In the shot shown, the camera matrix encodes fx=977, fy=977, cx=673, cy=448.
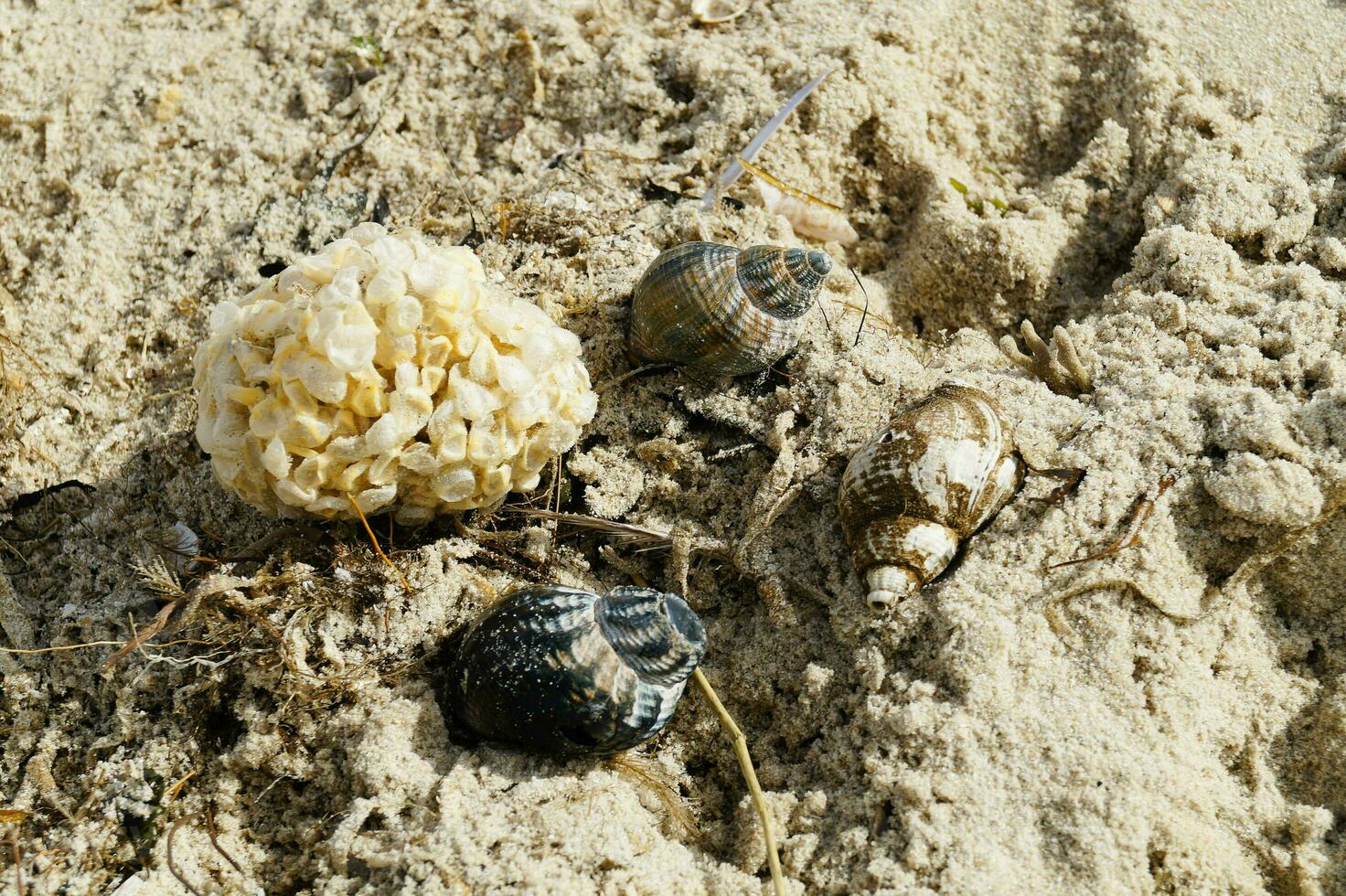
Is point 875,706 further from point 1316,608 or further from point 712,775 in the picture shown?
point 1316,608

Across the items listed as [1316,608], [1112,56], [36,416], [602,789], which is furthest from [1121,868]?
[36,416]

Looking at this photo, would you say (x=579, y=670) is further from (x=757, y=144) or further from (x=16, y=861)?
(x=757, y=144)

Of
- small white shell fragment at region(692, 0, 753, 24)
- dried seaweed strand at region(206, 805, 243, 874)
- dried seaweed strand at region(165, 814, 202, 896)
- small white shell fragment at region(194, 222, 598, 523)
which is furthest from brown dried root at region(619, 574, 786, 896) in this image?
small white shell fragment at region(692, 0, 753, 24)

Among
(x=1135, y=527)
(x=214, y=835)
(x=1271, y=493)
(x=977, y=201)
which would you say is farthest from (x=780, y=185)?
(x=214, y=835)

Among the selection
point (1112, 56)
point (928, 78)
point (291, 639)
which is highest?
point (1112, 56)

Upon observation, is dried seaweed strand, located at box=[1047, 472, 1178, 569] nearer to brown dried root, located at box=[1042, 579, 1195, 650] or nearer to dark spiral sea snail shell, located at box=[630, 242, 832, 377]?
brown dried root, located at box=[1042, 579, 1195, 650]
